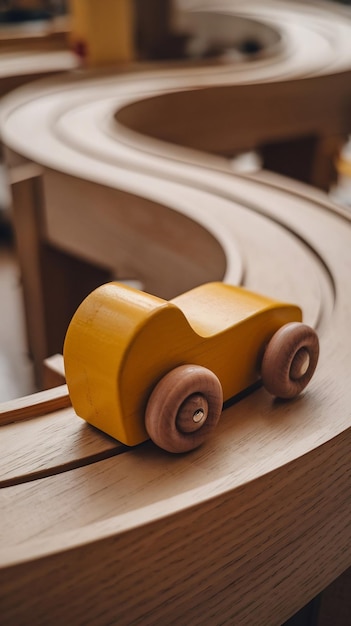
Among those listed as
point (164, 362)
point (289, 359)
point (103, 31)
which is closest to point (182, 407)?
point (164, 362)

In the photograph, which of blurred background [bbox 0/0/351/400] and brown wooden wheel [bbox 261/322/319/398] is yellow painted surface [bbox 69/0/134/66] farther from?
brown wooden wheel [bbox 261/322/319/398]

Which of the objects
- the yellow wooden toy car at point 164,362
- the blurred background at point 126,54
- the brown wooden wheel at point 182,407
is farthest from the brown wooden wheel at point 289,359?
the blurred background at point 126,54

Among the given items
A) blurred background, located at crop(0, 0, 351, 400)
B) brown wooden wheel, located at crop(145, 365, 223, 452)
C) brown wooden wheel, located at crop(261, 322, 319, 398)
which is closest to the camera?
brown wooden wheel, located at crop(145, 365, 223, 452)

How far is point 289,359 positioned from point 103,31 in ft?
13.4

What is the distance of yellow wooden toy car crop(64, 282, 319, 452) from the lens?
936 millimetres

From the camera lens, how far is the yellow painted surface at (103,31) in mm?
4473

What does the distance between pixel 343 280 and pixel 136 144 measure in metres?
1.54

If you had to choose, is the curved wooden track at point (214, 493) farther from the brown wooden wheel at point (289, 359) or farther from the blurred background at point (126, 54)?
the blurred background at point (126, 54)

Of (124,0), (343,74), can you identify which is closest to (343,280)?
(343,74)

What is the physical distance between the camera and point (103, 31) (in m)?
4.55

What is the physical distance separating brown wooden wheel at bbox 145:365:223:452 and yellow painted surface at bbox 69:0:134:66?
412 centimetres

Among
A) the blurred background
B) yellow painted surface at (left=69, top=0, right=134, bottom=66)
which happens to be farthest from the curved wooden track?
yellow painted surface at (left=69, top=0, right=134, bottom=66)

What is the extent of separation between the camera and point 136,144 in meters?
2.85

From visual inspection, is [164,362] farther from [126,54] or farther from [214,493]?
[126,54]
